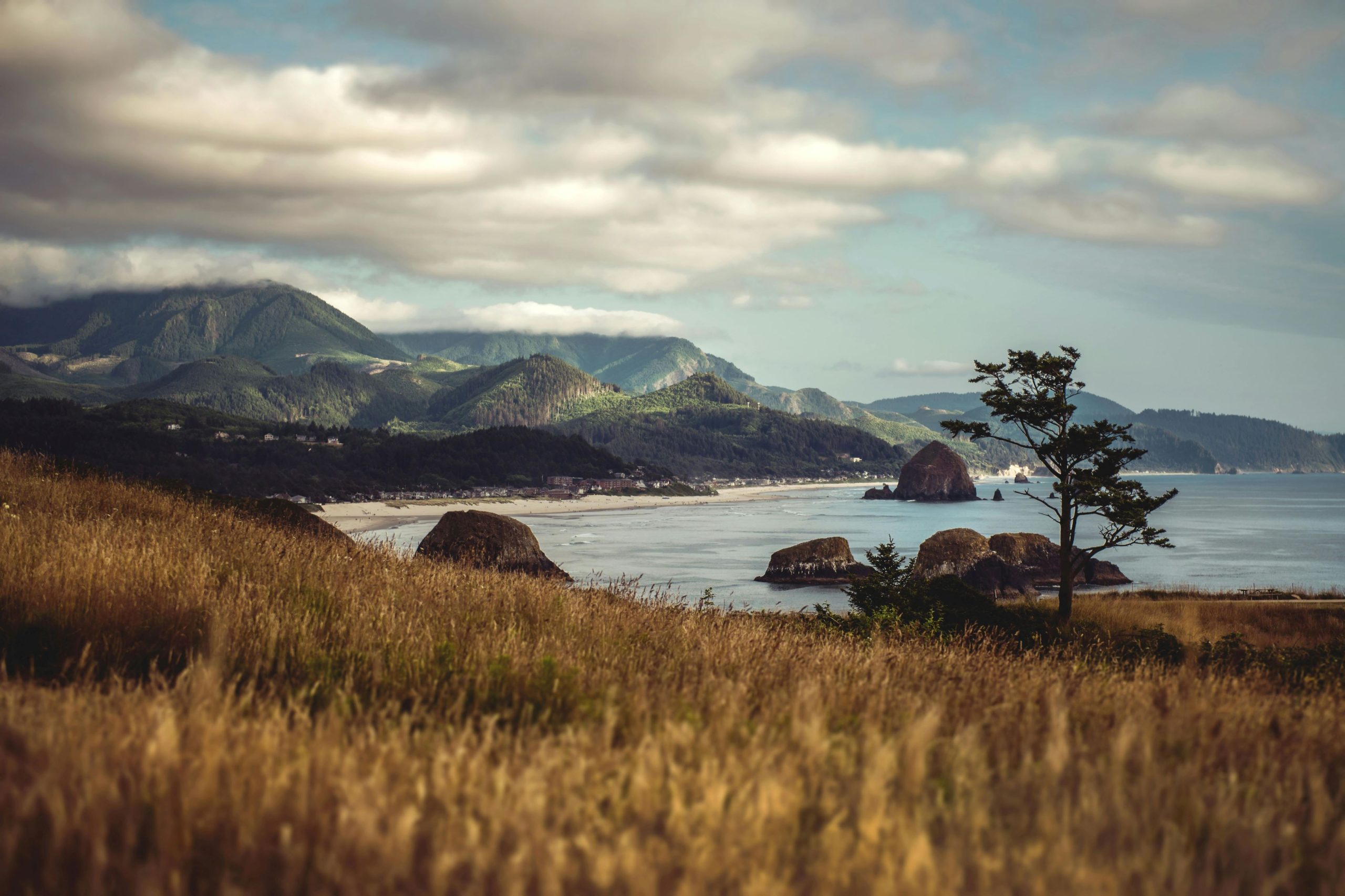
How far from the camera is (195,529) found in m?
11.6

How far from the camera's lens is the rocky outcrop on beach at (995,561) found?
50281 mm

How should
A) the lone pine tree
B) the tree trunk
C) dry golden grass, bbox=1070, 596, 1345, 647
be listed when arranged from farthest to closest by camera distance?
the lone pine tree < the tree trunk < dry golden grass, bbox=1070, 596, 1345, 647

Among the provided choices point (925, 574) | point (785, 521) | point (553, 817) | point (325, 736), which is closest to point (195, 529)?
point (325, 736)

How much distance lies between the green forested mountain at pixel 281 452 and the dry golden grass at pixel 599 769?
93341 mm

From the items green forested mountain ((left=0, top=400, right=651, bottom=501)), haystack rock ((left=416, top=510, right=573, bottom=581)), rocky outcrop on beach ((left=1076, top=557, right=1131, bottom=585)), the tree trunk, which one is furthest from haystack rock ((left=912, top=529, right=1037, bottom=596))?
green forested mountain ((left=0, top=400, right=651, bottom=501))

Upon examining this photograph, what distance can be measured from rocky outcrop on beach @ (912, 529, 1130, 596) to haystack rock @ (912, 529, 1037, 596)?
3 centimetres

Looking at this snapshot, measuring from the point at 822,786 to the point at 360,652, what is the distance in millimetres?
3167

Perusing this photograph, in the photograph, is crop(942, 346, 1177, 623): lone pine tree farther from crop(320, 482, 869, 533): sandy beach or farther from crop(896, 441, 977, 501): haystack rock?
crop(896, 441, 977, 501): haystack rock

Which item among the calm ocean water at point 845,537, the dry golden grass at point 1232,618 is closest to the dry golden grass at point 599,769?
the calm ocean water at point 845,537

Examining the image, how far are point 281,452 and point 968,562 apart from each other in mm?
113989

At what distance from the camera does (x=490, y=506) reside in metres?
129

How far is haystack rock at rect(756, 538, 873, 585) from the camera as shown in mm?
55750

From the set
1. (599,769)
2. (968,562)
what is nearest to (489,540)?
(968,562)

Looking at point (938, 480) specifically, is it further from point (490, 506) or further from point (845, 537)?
point (845, 537)
